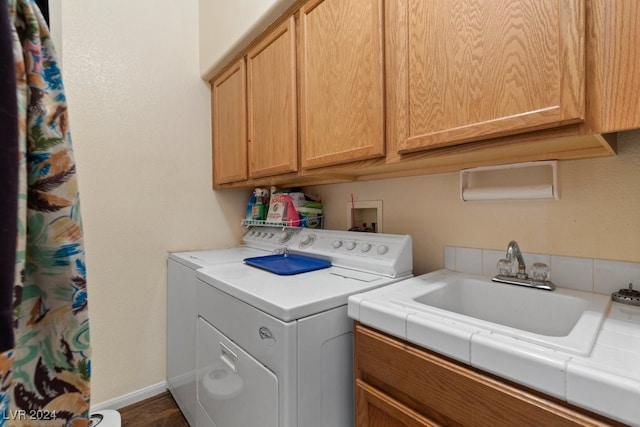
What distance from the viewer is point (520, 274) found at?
104 centimetres

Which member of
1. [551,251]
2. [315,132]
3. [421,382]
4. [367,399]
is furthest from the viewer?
[315,132]

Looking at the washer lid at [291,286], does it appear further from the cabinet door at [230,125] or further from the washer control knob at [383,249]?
the cabinet door at [230,125]

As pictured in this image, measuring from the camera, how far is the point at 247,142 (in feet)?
5.92

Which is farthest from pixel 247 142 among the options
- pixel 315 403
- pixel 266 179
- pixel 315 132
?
pixel 315 403

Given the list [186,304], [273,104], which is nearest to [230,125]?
[273,104]

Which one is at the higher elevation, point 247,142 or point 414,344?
point 247,142

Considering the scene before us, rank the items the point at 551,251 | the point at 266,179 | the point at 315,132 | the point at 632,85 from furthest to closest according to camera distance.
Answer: the point at 266,179
the point at 315,132
the point at 551,251
the point at 632,85

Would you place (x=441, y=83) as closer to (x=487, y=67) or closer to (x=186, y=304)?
(x=487, y=67)

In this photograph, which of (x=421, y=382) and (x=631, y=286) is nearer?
(x=421, y=382)

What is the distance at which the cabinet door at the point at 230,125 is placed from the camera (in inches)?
71.8

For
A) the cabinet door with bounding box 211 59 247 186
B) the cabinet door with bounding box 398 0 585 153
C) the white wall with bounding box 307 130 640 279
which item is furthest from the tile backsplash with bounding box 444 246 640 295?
the cabinet door with bounding box 211 59 247 186

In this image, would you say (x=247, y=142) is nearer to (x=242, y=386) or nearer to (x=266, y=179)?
(x=266, y=179)

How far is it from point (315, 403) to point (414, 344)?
0.38 meters

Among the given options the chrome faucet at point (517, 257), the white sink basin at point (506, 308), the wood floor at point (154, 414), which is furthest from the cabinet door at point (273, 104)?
the wood floor at point (154, 414)
